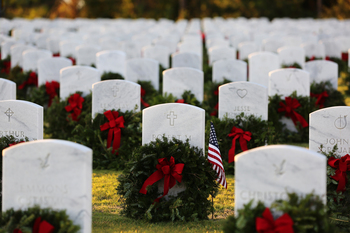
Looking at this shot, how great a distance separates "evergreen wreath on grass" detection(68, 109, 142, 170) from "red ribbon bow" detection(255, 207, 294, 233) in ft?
10.1

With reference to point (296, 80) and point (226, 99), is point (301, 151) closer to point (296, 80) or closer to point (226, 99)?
point (226, 99)

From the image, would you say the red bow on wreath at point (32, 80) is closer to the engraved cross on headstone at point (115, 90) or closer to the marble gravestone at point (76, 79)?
the marble gravestone at point (76, 79)

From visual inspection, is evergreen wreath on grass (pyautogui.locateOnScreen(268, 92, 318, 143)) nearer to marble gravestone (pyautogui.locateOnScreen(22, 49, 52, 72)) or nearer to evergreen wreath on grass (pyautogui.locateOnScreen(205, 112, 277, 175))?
evergreen wreath on grass (pyautogui.locateOnScreen(205, 112, 277, 175))

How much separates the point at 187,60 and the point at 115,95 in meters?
3.54

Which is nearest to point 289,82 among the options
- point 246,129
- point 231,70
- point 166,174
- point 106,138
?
point 231,70

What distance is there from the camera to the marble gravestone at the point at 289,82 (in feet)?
23.1

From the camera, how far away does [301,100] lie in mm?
7074

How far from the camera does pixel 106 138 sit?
248 inches

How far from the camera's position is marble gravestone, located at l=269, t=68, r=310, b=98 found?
7055mm

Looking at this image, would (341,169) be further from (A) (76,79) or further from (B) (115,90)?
(A) (76,79)

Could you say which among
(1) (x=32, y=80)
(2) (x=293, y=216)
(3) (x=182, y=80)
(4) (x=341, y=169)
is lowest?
(2) (x=293, y=216)

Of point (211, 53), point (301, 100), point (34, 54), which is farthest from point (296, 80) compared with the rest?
point (34, 54)

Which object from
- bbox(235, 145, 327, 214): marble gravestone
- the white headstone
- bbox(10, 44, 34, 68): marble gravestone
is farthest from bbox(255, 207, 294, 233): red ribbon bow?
bbox(10, 44, 34, 68): marble gravestone

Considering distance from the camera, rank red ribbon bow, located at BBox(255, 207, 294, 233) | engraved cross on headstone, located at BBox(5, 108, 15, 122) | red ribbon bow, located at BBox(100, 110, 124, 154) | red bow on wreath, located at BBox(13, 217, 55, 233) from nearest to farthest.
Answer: red ribbon bow, located at BBox(255, 207, 294, 233) < red bow on wreath, located at BBox(13, 217, 55, 233) < engraved cross on headstone, located at BBox(5, 108, 15, 122) < red ribbon bow, located at BBox(100, 110, 124, 154)
